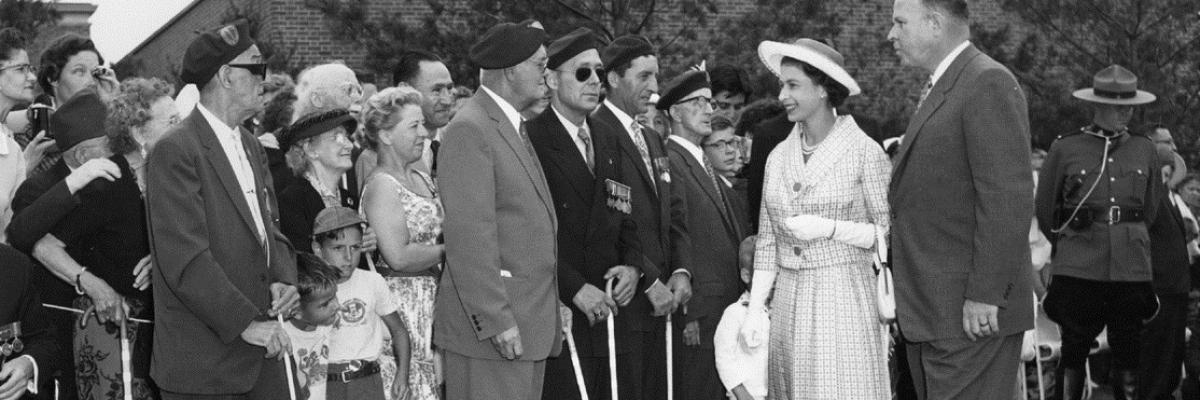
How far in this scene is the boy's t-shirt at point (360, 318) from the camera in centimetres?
691

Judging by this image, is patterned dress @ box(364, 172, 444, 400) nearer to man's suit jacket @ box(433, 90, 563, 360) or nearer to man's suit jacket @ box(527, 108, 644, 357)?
man's suit jacket @ box(527, 108, 644, 357)

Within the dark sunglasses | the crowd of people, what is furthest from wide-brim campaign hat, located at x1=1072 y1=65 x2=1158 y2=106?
the dark sunglasses

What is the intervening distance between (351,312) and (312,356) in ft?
0.87

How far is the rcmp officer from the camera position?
33.6 feet

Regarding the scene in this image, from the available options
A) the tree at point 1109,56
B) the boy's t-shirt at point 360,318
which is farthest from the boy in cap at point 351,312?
the tree at point 1109,56

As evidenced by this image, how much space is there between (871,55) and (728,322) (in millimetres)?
11469

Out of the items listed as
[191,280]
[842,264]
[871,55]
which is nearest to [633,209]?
[842,264]

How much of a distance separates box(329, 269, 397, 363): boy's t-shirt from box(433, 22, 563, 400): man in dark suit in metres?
0.74

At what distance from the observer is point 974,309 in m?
5.77

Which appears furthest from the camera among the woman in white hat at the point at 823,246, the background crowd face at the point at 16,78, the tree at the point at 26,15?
the tree at the point at 26,15

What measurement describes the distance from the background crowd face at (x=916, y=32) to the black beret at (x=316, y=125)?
2.60 meters

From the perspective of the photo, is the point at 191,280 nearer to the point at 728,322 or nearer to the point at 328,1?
the point at 728,322

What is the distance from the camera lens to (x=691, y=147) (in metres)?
8.03

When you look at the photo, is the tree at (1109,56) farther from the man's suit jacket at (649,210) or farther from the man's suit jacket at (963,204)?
the man's suit jacket at (963,204)
